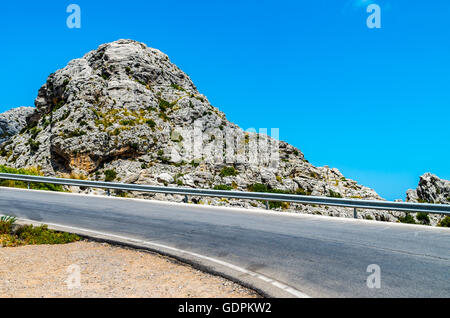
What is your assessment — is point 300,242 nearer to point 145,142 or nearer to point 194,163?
point 194,163

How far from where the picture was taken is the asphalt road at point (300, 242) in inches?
197

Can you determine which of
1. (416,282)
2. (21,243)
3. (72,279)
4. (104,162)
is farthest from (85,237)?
(104,162)

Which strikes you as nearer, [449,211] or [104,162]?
[449,211]

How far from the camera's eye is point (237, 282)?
5.21 meters

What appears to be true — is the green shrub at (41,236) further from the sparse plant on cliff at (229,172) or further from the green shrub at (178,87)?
the green shrub at (178,87)

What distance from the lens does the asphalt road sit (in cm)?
501

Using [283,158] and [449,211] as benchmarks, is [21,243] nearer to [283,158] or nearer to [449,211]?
[449,211]

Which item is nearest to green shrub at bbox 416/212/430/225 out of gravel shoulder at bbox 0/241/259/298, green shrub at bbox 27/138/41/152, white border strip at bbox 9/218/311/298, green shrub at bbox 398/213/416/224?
green shrub at bbox 398/213/416/224

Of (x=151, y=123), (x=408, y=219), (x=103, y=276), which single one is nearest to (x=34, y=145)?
(x=151, y=123)

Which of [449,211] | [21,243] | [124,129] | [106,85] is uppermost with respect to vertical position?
[106,85]

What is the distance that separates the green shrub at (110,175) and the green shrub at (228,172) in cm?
1021

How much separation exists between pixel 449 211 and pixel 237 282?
27.7 feet

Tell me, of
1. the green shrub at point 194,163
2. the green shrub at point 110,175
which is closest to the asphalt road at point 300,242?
the green shrub at point 110,175

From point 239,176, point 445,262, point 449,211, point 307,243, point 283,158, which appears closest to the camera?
point 445,262
